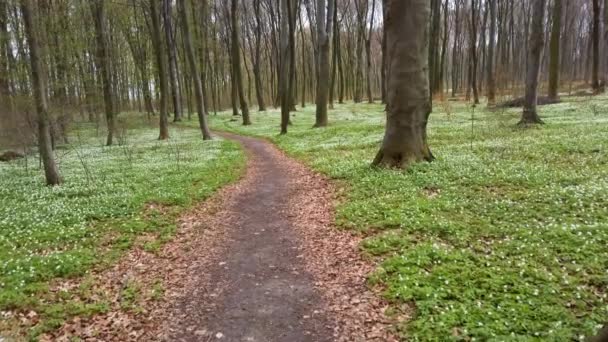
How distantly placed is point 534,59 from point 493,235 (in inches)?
651

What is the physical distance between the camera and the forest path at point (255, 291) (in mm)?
5691

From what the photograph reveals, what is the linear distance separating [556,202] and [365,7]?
50085mm

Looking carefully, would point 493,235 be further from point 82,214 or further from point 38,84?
point 38,84

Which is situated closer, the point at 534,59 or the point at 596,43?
the point at 534,59

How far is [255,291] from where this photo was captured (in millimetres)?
6844

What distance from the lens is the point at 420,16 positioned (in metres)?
13.3

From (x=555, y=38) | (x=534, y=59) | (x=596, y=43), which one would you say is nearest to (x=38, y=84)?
(x=534, y=59)

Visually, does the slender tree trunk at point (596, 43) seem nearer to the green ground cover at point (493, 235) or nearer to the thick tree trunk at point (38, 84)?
the green ground cover at point (493, 235)

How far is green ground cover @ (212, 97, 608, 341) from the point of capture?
5242 millimetres

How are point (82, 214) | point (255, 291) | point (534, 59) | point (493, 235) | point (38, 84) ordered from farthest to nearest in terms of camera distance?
point (534, 59) < point (38, 84) < point (82, 214) < point (493, 235) < point (255, 291)

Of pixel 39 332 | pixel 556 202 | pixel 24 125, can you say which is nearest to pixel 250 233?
pixel 39 332

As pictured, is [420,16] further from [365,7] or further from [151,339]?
[365,7]

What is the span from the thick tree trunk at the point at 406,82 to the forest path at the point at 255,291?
4891mm

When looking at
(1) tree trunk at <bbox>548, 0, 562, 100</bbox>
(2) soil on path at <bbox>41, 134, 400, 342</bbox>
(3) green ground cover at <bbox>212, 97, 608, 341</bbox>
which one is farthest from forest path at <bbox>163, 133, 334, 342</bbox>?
(1) tree trunk at <bbox>548, 0, 562, 100</bbox>
